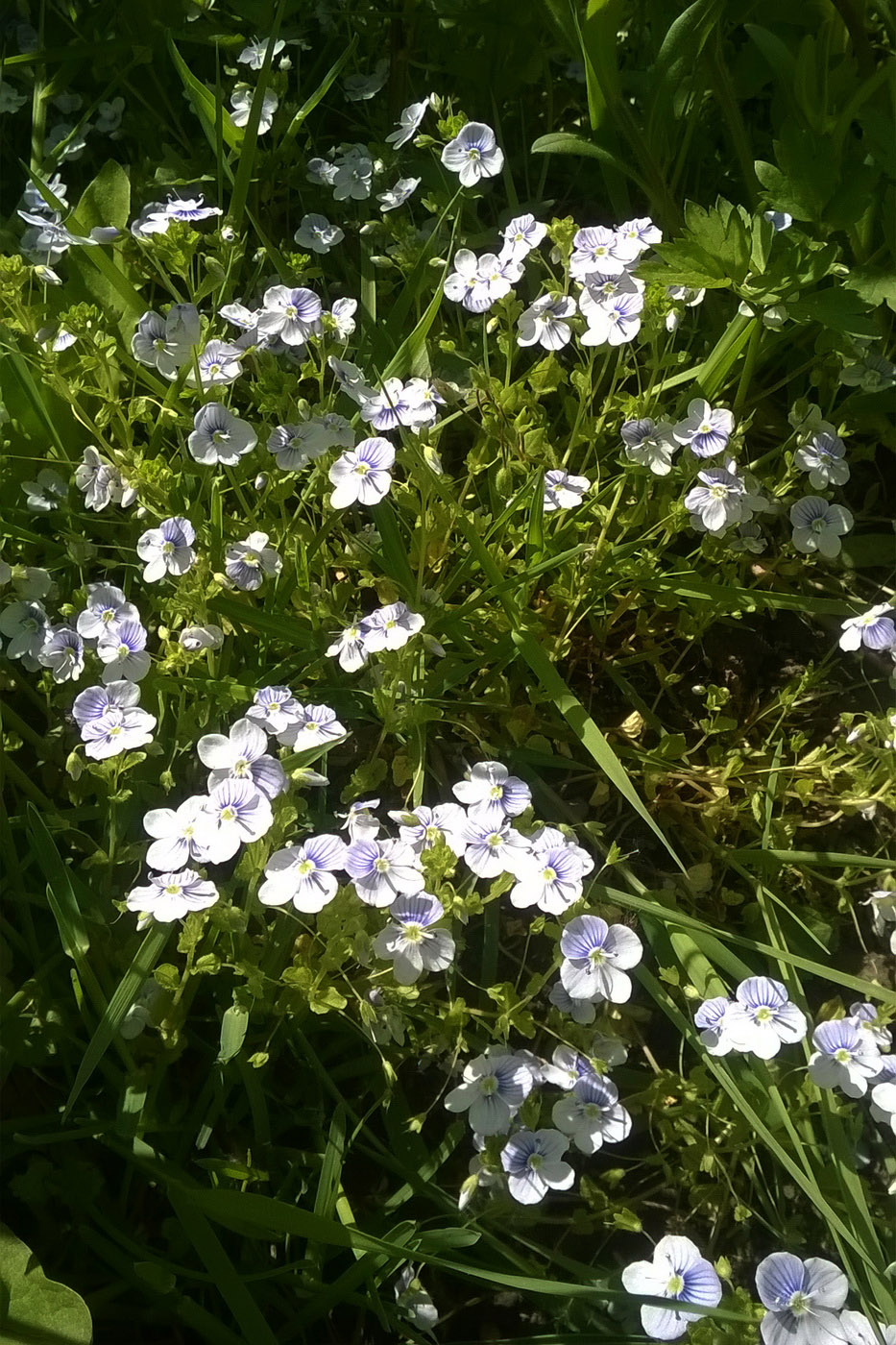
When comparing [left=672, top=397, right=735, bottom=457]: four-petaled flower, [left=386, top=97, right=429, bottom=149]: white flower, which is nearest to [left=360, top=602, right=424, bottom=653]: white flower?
[left=672, top=397, right=735, bottom=457]: four-petaled flower

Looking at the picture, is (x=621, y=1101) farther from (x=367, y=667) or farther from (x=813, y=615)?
(x=813, y=615)

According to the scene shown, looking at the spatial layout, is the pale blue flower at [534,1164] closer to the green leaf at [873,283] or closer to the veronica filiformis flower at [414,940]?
the veronica filiformis flower at [414,940]

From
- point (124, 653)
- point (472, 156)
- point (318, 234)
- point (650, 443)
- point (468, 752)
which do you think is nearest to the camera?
point (124, 653)

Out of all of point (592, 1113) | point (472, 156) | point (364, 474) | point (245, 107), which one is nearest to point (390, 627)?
point (364, 474)

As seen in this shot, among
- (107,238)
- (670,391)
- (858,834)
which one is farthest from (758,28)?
(858,834)

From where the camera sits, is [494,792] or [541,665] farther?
[541,665]

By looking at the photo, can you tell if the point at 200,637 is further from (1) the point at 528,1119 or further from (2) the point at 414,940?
(1) the point at 528,1119

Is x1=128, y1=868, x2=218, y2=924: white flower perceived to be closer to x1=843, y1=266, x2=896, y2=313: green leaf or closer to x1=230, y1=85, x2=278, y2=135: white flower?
x1=843, y1=266, x2=896, y2=313: green leaf
